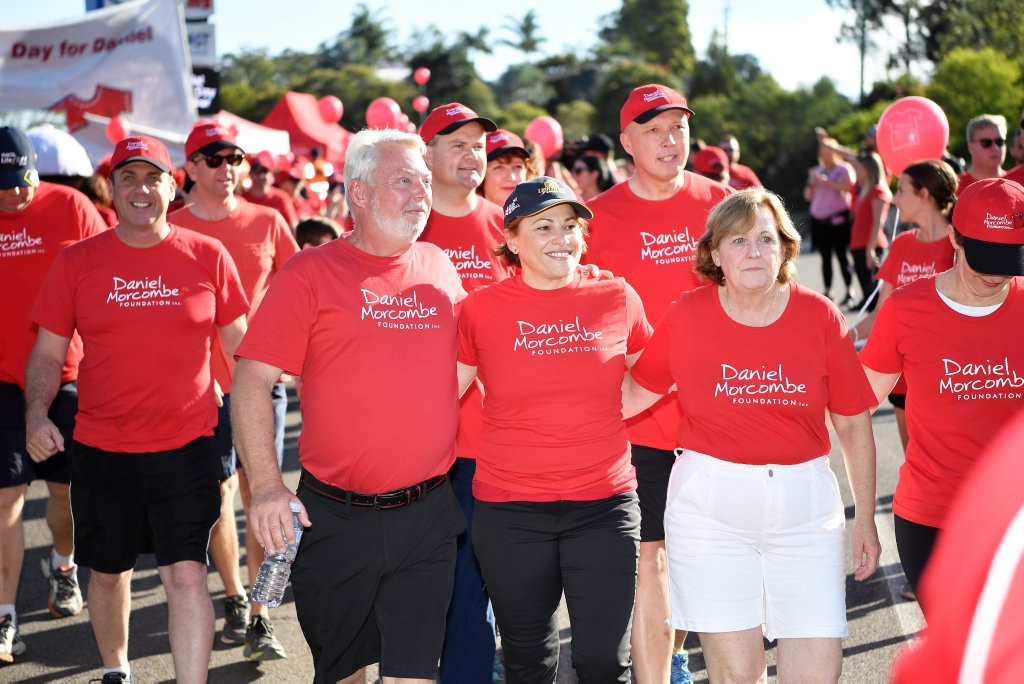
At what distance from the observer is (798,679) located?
3.78 meters

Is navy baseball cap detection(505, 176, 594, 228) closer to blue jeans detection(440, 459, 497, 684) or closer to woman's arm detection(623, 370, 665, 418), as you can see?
woman's arm detection(623, 370, 665, 418)

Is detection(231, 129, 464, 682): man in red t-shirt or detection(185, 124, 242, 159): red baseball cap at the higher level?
detection(185, 124, 242, 159): red baseball cap

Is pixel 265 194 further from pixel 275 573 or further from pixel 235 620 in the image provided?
pixel 275 573

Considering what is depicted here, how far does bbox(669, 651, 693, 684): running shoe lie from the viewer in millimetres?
4996

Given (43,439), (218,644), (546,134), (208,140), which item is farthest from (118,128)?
(43,439)

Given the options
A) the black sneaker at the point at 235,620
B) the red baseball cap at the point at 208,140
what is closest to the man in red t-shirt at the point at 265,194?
the red baseball cap at the point at 208,140

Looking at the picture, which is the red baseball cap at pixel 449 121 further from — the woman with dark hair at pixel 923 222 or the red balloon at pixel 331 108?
the red balloon at pixel 331 108

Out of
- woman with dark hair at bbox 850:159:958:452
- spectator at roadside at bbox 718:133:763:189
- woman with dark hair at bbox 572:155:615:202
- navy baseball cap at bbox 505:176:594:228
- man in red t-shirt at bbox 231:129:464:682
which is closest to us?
man in red t-shirt at bbox 231:129:464:682

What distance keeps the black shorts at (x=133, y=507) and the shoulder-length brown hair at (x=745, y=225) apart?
235 cm

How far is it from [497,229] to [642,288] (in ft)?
2.40

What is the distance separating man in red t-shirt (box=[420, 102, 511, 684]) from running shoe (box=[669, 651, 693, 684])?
879 millimetres

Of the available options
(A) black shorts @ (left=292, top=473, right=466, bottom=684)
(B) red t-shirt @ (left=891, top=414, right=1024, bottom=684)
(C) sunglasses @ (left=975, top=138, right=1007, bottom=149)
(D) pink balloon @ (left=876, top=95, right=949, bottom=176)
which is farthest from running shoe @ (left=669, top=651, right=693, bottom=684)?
(C) sunglasses @ (left=975, top=138, right=1007, bottom=149)

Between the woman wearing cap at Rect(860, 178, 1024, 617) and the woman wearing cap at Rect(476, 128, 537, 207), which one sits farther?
the woman wearing cap at Rect(476, 128, 537, 207)

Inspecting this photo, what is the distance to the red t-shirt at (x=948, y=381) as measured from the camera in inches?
152
